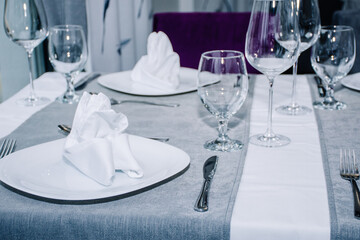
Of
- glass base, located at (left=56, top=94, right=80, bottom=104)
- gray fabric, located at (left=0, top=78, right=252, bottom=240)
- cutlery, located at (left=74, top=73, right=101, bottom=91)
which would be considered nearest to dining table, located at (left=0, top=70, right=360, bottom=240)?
gray fabric, located at (left=0, top=78, right=252, bottom=240)

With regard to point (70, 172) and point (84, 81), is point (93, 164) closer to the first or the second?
point (70, 172)

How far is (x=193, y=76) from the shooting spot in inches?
56.9

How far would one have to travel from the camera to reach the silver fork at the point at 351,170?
0.65 metres

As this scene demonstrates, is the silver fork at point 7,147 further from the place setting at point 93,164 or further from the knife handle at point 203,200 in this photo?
the knife handle at point 203,200

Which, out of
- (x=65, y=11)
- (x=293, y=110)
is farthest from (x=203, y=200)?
(x=65, y=11)

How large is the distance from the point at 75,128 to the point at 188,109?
1.42ft

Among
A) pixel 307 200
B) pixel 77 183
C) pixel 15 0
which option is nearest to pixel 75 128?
pixel 77 183

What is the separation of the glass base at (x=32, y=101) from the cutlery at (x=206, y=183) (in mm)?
625

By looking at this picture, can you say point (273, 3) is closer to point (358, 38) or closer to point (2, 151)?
point (2, 151)

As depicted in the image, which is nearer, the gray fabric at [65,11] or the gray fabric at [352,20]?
the gray fabric at [352,20]

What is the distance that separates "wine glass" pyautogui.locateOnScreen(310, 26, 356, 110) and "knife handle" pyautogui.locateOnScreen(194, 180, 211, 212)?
55 centimetres

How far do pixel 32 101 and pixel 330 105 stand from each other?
0.77m

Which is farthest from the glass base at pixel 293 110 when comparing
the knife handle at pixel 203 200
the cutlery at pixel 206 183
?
the knife handle at pixel 203 200

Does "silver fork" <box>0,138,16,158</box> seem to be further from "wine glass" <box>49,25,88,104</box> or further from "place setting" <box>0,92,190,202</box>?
"wine glass" <box>49,25,88,104</box>
